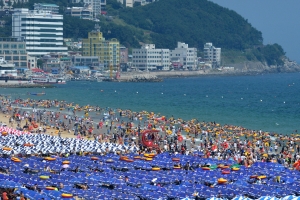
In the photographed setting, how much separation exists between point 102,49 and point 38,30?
65.7ft

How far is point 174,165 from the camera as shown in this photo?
128ft

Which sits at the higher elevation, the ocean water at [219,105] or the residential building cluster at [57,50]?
the residential building cluster at [57,50]

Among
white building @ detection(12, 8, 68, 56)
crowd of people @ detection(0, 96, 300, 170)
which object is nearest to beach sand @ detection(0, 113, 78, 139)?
crowd of people @ detection(0, 96, 300, 170)

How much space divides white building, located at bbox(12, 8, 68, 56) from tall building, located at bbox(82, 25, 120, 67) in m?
10.9

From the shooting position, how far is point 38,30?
16362 centimetres

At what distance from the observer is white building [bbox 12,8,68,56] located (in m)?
163

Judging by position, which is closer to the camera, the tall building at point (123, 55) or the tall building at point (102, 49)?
the tall building at point (102, 49)

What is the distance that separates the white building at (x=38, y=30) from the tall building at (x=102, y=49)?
1093cm

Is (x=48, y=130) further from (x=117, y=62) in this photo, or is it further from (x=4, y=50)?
(x=117, y=62)

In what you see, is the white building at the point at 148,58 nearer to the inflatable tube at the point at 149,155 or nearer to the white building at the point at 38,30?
the white building at the point at 38,30

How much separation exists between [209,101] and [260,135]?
155ft

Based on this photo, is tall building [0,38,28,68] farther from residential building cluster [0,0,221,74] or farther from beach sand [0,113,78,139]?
beach sand [0,113,78,139]

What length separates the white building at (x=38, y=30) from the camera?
163000mm

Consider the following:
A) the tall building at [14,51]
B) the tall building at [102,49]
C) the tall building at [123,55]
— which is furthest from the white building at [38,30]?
the tall building at [123,55]
